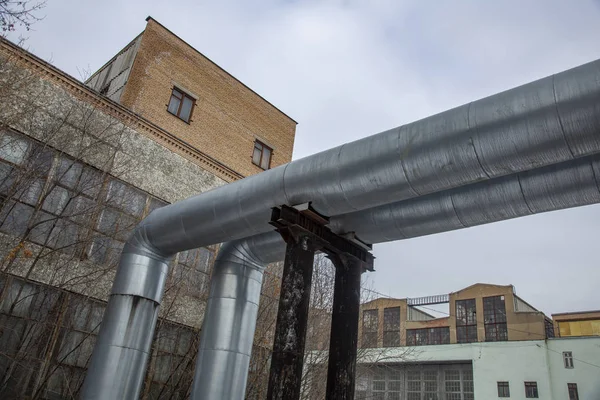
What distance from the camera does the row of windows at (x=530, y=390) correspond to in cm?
2892

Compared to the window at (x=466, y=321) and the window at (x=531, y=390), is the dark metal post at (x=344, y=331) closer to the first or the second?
the window at (x=531, y=390)

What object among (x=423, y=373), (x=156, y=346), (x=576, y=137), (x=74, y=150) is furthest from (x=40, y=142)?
(x=423, y=373)

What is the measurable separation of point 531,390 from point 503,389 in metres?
1.76

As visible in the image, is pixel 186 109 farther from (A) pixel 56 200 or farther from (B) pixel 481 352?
(B) pixel 481 352

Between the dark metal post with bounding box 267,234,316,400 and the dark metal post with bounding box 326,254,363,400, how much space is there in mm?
649

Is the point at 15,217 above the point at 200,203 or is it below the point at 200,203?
above

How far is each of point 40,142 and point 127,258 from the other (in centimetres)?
407

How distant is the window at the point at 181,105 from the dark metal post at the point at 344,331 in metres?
9.87

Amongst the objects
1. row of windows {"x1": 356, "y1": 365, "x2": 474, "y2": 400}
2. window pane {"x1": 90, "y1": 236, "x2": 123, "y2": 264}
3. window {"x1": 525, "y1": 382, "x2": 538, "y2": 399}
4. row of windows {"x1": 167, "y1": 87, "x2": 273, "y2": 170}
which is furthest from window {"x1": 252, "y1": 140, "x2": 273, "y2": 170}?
window {"x1": 525, "y1": 382, "x2": 538, "y2": 399}

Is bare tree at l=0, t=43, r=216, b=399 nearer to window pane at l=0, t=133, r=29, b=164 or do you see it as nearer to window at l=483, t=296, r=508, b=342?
window pane at l=0, t=133, r=29, b=164

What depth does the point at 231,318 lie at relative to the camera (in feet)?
24.8

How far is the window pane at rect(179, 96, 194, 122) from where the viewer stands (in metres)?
15.0

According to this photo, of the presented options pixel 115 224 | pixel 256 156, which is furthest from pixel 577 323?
pixel 115 224

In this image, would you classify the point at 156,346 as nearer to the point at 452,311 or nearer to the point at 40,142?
the point at 40,142
